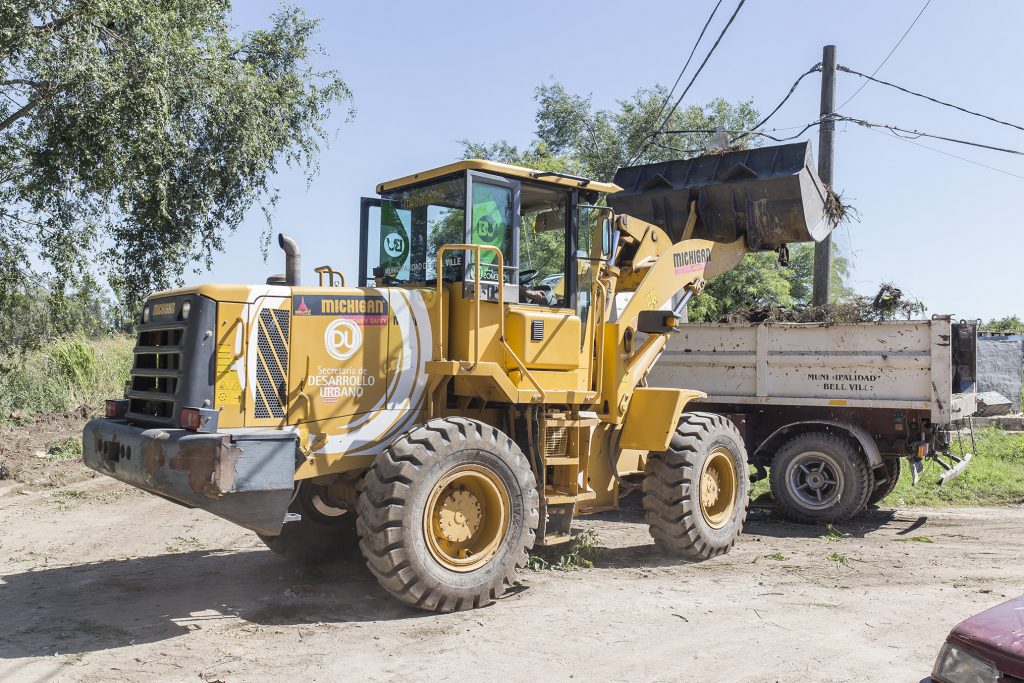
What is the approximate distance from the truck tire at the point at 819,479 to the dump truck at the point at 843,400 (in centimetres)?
1

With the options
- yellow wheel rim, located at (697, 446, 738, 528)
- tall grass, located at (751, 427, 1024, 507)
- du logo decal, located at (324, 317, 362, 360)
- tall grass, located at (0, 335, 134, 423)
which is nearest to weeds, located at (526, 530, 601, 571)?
yellow wheel rim, located at (697, 446, 738, 528)

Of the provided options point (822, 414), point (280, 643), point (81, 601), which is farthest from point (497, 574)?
point (822, 414)

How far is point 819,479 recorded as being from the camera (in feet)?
31.2

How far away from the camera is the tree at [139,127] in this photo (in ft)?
35.6

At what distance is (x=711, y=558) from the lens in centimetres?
776

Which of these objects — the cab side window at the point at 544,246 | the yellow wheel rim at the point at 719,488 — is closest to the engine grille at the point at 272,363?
the cab side window at the point at 544,246

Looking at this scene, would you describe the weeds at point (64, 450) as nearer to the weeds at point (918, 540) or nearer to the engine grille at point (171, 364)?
the engine grille at point (171, 364)

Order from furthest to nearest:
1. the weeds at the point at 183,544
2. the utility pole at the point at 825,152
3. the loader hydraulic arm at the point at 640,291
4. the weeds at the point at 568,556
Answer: the utility pole at the point at 825,152 < the weeds at the point at 183,544 < the loader hydraulic arm at the point at 640,291 < the weeds at the point at 568,556

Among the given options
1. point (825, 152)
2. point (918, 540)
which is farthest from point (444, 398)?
point (825, 152)

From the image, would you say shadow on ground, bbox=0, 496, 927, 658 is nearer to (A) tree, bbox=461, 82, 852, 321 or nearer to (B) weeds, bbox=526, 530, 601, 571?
(B) weeds, bbox=526, 530, 601, 571

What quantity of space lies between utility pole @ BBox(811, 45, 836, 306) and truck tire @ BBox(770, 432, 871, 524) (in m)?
3.64

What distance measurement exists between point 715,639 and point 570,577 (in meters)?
1.77

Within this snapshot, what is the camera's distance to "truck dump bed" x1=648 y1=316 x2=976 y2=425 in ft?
29.4

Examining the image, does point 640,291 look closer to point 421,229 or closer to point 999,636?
point 421,229
